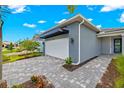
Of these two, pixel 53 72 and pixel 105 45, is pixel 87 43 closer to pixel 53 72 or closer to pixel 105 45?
pixel 53 72

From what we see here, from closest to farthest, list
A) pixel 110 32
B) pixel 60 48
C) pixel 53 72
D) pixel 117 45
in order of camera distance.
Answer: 1. pixel 53 72
2. pixel 60 48
3. pixel 110 32
4. pixel 117 45

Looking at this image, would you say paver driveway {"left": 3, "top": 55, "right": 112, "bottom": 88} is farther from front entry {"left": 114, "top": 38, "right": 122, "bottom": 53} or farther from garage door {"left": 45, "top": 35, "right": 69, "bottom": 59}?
front entry {"left": 114, "top": 38, "right": 122, "bottom": 53}

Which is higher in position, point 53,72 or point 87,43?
point 87,43

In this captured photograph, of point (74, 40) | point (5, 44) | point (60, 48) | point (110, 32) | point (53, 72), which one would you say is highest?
point (110, 32)

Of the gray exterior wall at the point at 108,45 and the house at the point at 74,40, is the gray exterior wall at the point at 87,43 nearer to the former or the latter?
the house at the point at 74,40

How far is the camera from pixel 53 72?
818cm

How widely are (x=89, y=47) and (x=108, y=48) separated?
13.3 ft

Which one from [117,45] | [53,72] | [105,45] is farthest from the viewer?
[105,45]

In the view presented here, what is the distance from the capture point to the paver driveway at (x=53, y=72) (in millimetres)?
6957

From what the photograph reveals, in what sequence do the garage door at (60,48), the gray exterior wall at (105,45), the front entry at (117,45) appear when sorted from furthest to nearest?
the gray exterior wall at (105,45) → the front entry at (117,45) → the garage door at (60,48)

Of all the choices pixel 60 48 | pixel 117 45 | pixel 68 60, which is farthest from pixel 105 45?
pixel 68 60

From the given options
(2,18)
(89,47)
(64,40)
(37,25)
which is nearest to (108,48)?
(89,47)

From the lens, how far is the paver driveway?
696 centimetres

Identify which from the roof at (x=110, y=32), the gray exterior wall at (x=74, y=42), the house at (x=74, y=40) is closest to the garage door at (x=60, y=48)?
the house at (x=74, y=40)
